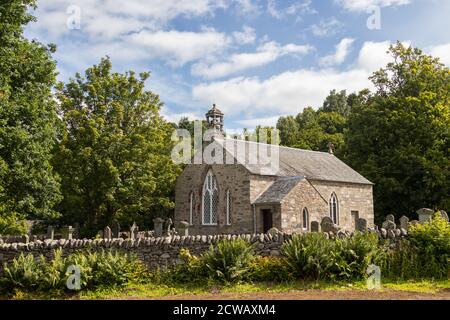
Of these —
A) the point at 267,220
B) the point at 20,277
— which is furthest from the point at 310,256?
the point at 267,220

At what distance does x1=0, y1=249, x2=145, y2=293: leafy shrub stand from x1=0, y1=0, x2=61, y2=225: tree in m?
6.76

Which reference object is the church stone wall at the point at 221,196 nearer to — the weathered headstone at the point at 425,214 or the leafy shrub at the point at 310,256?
the weathered headstone at the point at 425,214

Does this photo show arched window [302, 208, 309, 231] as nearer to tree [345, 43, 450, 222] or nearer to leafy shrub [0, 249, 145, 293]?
tree [345, 43, 450, 222]

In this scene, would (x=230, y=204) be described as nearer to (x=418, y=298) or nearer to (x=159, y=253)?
(x=159, y=253)

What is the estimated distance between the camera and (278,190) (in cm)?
2716

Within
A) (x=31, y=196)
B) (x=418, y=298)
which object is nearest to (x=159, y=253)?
(x=418, y=298)

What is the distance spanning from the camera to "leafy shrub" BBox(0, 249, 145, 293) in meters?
13.4

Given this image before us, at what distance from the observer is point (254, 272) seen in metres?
13.6

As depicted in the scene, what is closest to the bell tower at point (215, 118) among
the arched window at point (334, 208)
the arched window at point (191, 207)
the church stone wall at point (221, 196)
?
the church stone wall at point (221, 196)

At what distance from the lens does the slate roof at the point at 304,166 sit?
29.9 metres

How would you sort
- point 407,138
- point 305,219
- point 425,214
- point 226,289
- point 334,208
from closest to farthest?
point 226,289
point 425,214
point 305,219
point 334,208
point 407,138

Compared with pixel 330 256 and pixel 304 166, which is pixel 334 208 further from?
pixel 330 256

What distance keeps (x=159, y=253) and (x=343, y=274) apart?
5.93m

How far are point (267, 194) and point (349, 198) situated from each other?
8.47m
